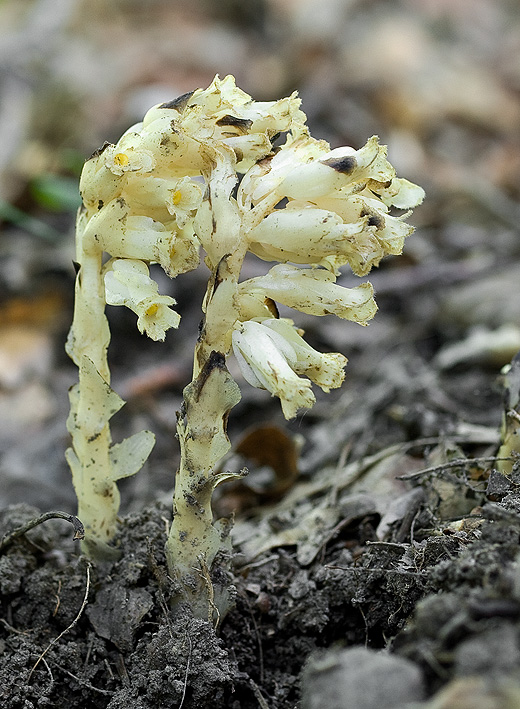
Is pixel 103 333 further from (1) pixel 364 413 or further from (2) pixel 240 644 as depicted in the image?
(1) pixel 364 413

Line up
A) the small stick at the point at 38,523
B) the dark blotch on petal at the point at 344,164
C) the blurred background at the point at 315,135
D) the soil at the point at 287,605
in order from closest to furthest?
the soil at the point at 287,605 → the dark blotch on petal at the point at 344,164 → the small stick at the point at 38,523 → the blurred background at the point at 315,135

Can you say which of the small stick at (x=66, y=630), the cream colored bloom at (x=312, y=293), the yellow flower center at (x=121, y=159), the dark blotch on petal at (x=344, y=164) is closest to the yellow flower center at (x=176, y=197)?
the yellow flower center at (x=121, y=159)

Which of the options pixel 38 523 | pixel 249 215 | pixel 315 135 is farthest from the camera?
pixel 315 135

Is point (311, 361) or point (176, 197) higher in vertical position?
point (176, 197)

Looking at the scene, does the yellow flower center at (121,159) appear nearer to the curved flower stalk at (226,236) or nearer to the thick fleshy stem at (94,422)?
the curved flower stalk at (226,236)

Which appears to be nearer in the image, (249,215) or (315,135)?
(249,215)

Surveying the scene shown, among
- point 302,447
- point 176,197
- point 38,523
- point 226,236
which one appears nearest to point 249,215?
point 226,236

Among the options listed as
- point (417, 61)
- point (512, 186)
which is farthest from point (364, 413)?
point (417, 61)

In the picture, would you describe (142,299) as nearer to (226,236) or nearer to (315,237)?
(226,236)
